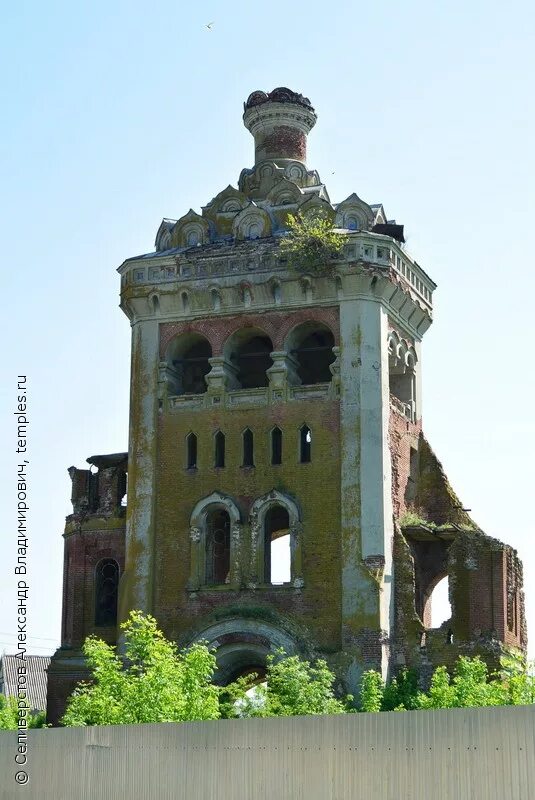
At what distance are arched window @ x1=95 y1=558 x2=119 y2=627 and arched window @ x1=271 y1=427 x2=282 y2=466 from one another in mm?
5133

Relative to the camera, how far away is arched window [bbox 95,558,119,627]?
41125mm

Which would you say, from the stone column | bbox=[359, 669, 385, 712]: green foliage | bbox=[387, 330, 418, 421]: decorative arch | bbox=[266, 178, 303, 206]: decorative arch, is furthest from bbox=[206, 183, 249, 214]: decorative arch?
bbox=[359, 669, 385, 712]: green foliage

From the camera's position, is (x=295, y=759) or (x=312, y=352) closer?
(x=295, y=759)

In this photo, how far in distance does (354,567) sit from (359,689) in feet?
9.25

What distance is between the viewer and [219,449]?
40.0m

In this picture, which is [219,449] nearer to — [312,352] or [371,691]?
[312,352]

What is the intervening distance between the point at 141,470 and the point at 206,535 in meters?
2.39

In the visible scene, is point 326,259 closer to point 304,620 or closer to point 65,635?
point 304,620

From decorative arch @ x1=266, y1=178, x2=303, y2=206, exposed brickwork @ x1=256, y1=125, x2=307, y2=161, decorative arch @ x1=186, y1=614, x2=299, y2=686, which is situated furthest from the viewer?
exposed brickwork @ x1=256, y1=125, x2=307, y2=161

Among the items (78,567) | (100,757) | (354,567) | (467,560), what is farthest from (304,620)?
(100,757)

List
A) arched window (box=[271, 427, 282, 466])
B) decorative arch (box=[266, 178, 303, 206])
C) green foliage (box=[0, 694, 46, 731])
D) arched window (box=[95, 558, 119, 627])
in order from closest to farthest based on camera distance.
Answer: arched window (box=[271, 427, 282, 466]) → green foliage (box=[0, 694, 46, 731]) → arched window (box=[95, 558, 119, 627]) → decorative arch (box=[266, 178, 303, 206])

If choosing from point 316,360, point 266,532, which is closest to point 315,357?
point 316,360

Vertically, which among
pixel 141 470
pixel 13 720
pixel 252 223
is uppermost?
pixel 252 223

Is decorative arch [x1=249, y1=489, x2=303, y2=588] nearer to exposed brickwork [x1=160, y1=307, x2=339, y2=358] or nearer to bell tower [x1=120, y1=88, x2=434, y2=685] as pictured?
bell tower [x1=120, y1=88, x2=434, y2=685]
